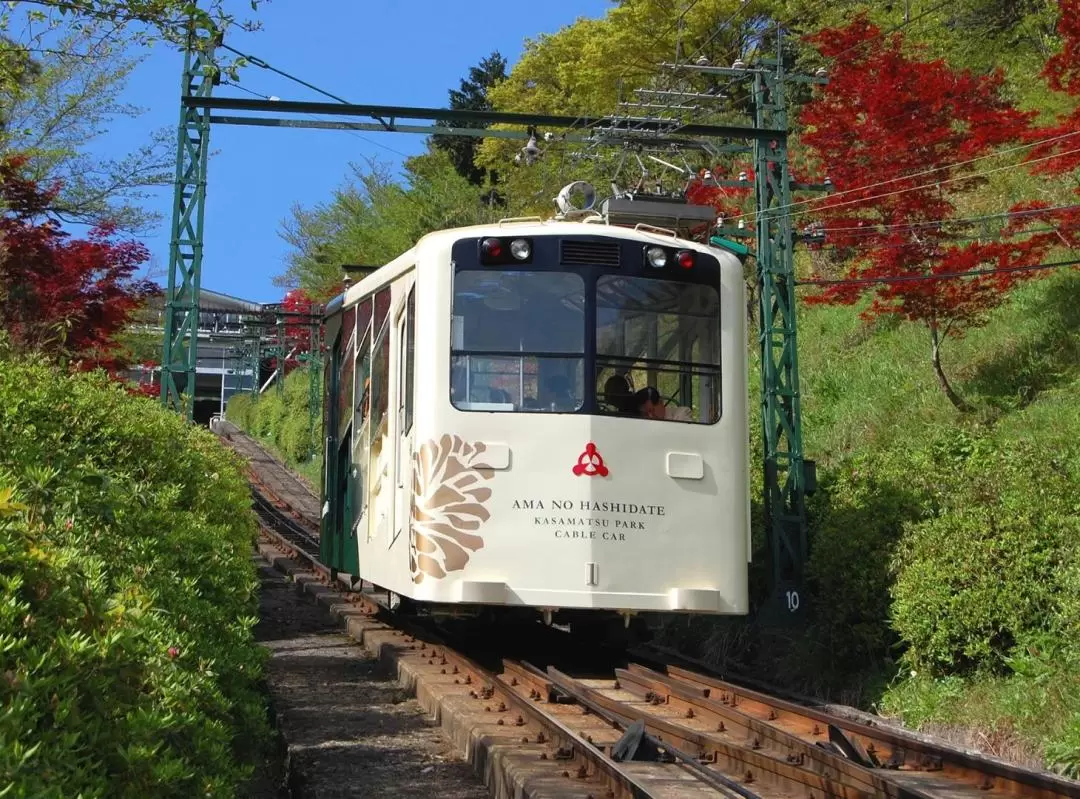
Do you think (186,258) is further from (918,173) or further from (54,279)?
(918,173)

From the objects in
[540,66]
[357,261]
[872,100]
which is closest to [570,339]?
[872,100]

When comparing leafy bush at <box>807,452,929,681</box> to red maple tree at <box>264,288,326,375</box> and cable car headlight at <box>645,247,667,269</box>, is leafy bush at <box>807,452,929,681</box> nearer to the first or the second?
cable car headlight at <box>645,247,667,269</box>

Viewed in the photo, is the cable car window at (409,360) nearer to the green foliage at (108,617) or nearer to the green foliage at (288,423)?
the green foliage at (108,617)

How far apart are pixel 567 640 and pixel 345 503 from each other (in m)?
2.83

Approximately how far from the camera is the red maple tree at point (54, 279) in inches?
651

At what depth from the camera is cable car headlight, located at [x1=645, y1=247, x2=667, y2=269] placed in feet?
33.7

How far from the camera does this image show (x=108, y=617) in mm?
3979

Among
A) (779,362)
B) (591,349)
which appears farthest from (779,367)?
(591,349)

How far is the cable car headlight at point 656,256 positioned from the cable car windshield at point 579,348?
124mm

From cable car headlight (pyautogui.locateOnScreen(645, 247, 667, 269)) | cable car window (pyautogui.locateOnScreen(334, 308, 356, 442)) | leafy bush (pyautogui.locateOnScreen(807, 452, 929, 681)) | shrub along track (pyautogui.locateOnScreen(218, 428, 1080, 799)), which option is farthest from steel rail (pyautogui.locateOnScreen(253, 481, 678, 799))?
cable car headlight (pyautogui.locateOnScreen(645, 247, 667, 269))

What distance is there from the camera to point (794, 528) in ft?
43.9

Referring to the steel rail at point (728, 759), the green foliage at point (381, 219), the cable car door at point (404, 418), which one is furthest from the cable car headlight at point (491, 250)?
the green foliage at point (381, 219)

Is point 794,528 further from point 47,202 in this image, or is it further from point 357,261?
point 357,261

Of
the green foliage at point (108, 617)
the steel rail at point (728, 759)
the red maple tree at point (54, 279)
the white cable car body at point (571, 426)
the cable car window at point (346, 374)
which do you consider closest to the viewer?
the green foliage at point (108, 617)
